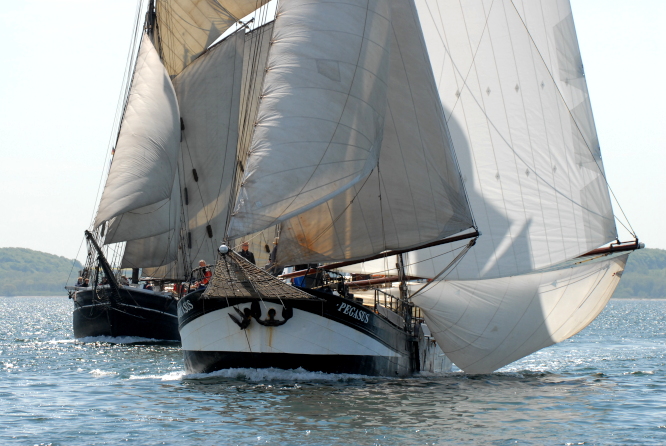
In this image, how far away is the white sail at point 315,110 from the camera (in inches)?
674

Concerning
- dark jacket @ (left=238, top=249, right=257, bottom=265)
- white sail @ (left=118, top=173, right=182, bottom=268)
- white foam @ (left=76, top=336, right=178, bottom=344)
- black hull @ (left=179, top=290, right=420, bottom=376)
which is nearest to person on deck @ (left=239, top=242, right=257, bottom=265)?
dark jacket @ (left=238, top=249, right=257, bottom=265)

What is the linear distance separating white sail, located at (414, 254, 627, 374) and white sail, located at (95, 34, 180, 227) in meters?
11.0

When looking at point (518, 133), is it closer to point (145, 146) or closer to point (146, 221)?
point (145, 146)

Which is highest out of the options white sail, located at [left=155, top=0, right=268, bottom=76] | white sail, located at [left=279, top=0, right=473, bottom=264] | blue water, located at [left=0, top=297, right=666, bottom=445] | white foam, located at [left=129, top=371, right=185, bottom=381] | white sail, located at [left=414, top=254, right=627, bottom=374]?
white sail, located at [left=155, top=0, right=268, bottom=76]

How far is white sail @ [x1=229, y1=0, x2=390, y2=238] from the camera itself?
56.2ft

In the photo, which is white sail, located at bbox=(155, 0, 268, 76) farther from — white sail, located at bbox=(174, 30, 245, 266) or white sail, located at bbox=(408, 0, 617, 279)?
white sail, located at bbox=(408, 0, 617, 279)

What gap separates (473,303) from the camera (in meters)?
23.1

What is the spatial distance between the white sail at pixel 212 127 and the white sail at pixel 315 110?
15.5 metres

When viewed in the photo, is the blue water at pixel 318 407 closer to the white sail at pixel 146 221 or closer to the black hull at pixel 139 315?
the white sail at pixel 146 221

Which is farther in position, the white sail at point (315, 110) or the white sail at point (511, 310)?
the white sail at point (511, 310)

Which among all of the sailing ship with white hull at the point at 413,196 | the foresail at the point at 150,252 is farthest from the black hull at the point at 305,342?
the foresail at the point at 150,252

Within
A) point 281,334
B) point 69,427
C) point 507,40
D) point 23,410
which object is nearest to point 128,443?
point 69,427

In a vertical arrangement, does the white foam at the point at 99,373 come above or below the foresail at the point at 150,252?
below

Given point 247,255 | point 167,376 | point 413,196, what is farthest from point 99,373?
point 413,196
